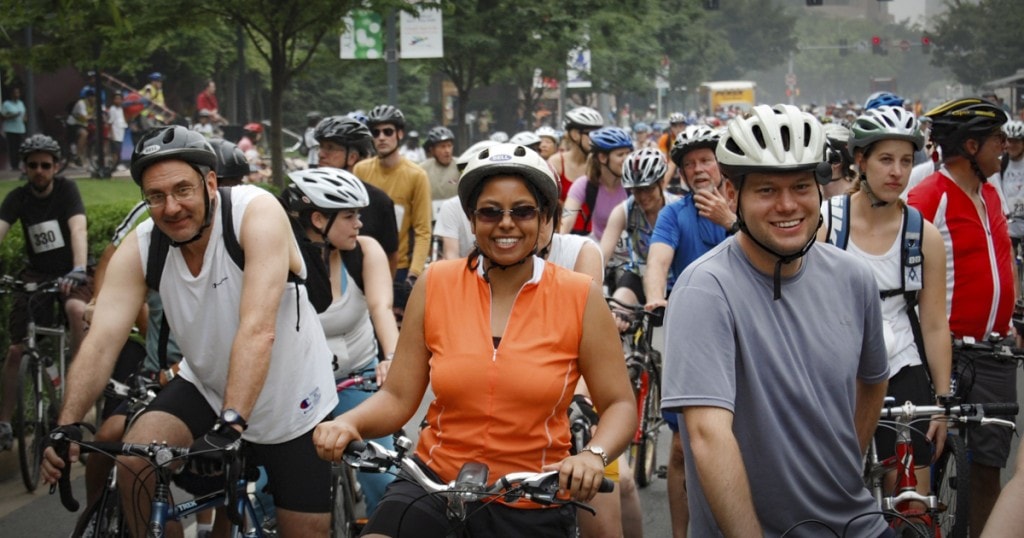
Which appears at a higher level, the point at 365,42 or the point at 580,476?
the point at 365,42

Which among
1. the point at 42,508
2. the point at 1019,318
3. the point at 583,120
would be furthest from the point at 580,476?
the point at 583,120

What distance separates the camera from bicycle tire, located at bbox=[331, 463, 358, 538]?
19.2 feet

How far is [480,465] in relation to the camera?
12.4 feet

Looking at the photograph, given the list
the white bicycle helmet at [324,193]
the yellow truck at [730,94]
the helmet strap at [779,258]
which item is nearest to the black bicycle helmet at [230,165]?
the white bicycle helmet at [324,193]

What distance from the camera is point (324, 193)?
648cm

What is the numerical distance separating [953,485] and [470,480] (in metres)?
→ 2.93

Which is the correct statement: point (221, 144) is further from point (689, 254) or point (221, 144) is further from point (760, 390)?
point (760, 390)

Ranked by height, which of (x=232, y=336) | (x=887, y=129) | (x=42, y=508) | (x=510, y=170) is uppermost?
(x=887, y=129)

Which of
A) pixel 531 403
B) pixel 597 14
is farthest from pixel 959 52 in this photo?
pixel 531 403

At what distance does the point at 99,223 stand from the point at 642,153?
562 centimetres

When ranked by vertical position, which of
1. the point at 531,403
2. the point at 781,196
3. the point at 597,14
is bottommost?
the point at 531,403

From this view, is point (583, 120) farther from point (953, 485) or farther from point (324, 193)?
point (953, 485)

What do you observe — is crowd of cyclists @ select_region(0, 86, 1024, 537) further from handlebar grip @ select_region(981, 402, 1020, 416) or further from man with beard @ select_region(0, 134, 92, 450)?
man with beard @ select_region(0, 134, 92, 450)

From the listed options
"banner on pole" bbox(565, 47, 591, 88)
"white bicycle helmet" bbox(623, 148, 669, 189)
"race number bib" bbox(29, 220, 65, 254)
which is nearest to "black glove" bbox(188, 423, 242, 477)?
"white bicycle helmet" bbox(623, 148, 669, 189)
